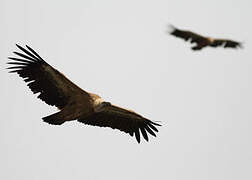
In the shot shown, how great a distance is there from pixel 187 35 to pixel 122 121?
6.68m

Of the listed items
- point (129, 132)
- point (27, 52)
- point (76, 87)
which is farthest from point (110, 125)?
A: point (27, 52)

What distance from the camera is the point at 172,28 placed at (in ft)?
80.8

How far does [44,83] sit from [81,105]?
1336 millimetres

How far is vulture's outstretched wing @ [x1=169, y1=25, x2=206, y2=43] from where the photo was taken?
24.6 m

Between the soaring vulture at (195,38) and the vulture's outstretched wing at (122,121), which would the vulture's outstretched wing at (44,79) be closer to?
the vulture's outstretched wing at (122,121)

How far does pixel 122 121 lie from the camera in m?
19.7

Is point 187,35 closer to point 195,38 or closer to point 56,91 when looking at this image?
point 195,38

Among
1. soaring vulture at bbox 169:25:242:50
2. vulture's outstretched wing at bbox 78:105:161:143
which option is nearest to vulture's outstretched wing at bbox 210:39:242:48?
soaring vulture at bbox 169:25:242:50

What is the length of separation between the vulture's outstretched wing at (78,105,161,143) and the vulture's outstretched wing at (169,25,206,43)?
5.74 m

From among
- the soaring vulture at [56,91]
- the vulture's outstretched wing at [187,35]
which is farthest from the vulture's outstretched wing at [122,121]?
the vulture's outstretched wing at [187,35]

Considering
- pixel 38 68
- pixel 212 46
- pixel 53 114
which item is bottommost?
pixel 53 114

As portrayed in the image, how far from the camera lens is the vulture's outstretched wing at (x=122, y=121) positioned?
63.3 feet

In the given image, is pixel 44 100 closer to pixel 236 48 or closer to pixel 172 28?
Result: pixel 172 28

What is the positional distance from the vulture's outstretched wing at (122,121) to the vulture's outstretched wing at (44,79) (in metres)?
1.30
